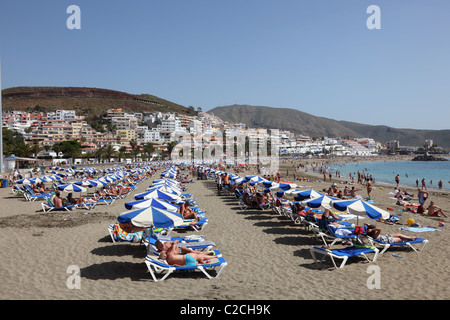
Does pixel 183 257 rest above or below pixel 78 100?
below

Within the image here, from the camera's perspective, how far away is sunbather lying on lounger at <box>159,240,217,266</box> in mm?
5012

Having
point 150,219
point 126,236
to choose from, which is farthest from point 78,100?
point 150,219

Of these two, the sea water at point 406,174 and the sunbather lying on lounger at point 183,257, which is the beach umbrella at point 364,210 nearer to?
the sunbather lying on lounger at point 183,257

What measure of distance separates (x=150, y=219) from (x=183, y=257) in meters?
0.84

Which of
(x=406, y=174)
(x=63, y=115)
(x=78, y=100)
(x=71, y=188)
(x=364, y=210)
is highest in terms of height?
(x=78, y=100)

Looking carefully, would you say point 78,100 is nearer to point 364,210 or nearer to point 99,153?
point 99,153

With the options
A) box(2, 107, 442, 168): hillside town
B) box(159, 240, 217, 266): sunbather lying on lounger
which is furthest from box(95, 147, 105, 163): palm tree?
box(159, 240, 217, 266): sunbather lying on lounger

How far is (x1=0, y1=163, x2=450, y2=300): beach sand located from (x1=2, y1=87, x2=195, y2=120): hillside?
5109 inches

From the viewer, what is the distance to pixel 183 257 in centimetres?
505

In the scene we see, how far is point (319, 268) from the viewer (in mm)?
5414

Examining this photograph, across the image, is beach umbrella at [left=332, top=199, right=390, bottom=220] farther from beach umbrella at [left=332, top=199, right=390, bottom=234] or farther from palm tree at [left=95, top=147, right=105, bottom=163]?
palm tree at [left=95, top=147, right=105, bottom=163]

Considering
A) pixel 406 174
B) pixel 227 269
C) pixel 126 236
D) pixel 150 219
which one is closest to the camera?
pixel 150 219
